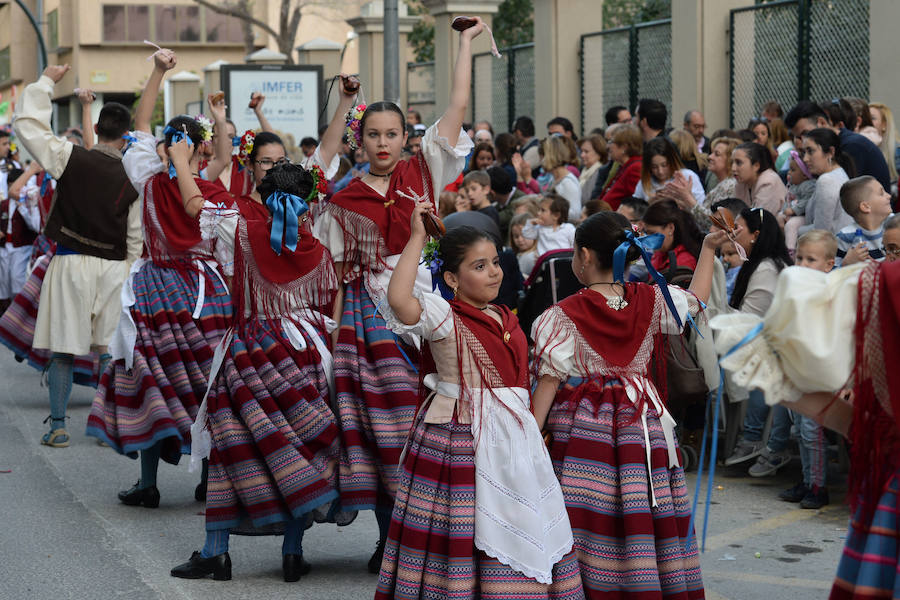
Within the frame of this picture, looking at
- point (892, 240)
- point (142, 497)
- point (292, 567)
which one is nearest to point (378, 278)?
point (292, 567)

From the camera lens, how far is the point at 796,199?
8625 mm

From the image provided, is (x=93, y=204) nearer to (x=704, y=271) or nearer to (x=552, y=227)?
(x=552, y=227)

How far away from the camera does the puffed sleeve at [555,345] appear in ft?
14.7

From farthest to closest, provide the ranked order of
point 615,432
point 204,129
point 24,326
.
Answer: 1. point 24,326
2. point 204,129
3. point 615,432

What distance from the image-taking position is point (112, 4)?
161 ft

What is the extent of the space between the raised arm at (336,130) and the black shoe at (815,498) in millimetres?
3101

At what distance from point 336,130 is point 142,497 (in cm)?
241

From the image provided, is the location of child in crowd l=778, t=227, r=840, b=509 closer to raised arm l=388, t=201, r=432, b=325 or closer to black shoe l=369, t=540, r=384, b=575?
black shoe l=369, t=540, r=384, b=575

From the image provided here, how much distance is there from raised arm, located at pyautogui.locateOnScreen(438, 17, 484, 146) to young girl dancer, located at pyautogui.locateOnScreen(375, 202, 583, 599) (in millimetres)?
1207

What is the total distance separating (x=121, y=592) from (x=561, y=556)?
86.0 inches

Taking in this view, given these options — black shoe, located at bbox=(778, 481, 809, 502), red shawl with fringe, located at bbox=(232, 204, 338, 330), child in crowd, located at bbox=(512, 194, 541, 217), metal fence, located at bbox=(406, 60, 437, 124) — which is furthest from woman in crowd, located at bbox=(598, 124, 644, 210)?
metal fence, located at bbox=(406, 60, 437, 124)

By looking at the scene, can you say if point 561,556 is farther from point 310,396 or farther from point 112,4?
point 112,4

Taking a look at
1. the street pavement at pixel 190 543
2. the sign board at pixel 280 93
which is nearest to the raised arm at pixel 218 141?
the street pavement at pixel 190 543

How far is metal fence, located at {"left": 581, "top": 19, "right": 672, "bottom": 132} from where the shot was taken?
1512 cm
